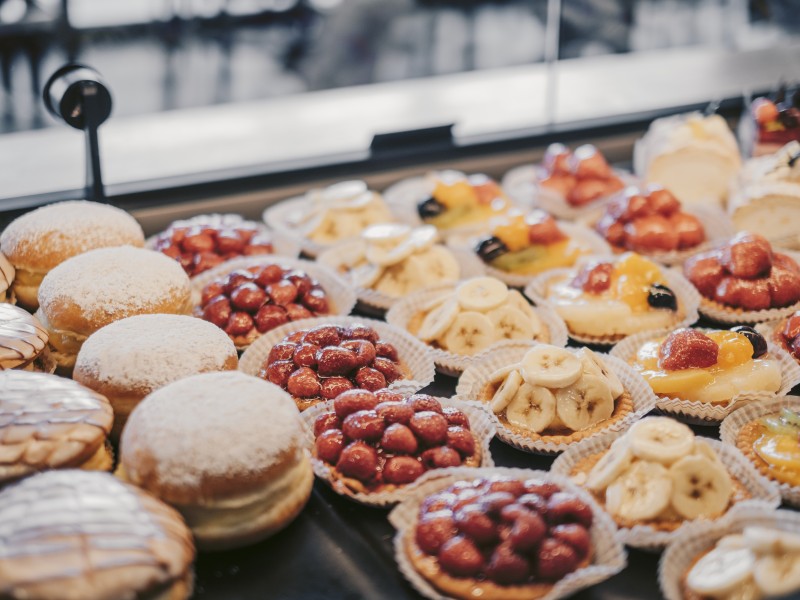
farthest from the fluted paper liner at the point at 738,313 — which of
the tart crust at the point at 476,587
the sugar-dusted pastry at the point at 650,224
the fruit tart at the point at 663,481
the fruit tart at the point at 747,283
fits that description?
the tart crust at the point at 476,587

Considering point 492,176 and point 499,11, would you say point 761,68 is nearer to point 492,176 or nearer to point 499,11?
point 492,176

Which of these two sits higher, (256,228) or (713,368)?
(256,228)

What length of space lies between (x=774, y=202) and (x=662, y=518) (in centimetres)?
186

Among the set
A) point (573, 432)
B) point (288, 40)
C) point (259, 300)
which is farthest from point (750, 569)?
point (288, 40)

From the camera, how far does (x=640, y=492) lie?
2.04m

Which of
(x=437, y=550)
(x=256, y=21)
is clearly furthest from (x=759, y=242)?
(x=256, y=21)

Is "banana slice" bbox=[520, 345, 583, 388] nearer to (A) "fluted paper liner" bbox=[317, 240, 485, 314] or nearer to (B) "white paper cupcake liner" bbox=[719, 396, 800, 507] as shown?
(B) "white paper cupcake liner" bbox=[719, 396, 800, 507]

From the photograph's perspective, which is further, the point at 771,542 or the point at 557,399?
the point at 557,399

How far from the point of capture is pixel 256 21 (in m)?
9.17

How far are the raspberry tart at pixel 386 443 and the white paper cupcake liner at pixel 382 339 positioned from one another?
377 millimetres

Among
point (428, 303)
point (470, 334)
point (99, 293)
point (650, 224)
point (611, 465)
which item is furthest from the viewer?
point (650, 224)

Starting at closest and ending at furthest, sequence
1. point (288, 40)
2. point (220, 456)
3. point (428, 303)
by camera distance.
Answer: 1. point (220, 456)
2. point (428, 303)
3. point (288, 40)

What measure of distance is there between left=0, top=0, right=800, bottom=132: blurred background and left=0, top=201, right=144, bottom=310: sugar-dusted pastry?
3.40 meters

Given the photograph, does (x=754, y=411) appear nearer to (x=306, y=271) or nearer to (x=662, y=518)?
(x=662, y=518)
